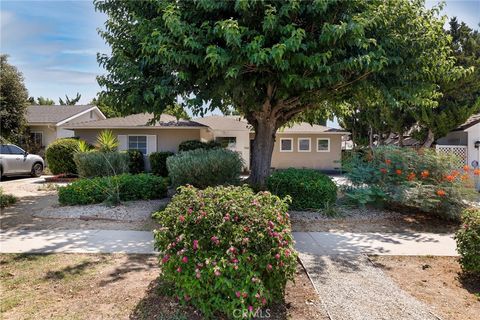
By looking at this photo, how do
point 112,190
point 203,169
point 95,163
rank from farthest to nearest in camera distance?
point 95,163
point 203,169
point 112,190

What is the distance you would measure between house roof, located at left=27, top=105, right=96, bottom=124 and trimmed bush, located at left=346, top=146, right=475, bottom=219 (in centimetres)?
2002

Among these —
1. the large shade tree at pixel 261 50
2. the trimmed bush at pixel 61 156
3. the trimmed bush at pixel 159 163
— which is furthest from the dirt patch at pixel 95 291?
the trimmed bush at pixel 61 156

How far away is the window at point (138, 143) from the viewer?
16.5m

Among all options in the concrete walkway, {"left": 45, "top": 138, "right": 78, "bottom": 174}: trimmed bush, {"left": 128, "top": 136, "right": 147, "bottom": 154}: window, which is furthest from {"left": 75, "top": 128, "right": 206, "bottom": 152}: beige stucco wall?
the concrete walkway

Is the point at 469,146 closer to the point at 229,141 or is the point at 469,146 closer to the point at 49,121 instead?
the point at 229,141

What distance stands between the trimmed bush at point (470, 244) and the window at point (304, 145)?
654 inches

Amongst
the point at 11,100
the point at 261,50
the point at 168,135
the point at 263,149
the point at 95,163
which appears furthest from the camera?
the point at 11,100

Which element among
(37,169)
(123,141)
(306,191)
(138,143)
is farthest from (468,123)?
(37,169)

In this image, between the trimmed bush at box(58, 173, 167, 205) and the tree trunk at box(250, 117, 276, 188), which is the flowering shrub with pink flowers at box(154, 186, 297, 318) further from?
the tree trunk at box(250, 117, 276, 188)

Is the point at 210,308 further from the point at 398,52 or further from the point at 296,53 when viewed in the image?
the point at 398,52

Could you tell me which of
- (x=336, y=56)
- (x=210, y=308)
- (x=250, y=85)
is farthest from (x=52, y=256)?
(x=336, y=56)

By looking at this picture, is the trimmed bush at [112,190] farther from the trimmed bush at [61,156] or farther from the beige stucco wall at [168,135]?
the trimmed bush at [61,156]

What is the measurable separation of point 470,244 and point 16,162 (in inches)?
662

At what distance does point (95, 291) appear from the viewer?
362 centimetres
